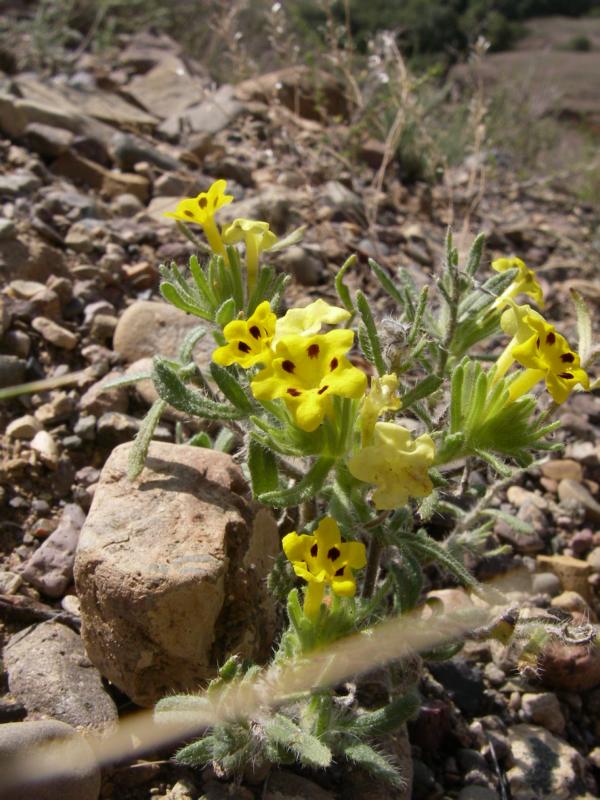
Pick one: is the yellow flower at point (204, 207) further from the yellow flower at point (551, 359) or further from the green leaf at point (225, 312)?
the yellow flower at point (551, 359)

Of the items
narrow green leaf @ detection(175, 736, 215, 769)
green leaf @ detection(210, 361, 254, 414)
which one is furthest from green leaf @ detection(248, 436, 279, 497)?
narrow green leaf @ detection(175, 736, 215, 769)

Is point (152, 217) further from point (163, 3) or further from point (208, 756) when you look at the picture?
point (163, 3)

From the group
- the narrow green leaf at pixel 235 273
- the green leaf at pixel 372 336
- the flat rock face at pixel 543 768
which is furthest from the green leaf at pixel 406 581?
the narrow green leaf at pixel 235 273

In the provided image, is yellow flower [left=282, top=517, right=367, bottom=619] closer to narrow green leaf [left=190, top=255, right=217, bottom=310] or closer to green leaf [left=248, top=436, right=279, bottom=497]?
green leaf [left=248, top=436, right=279, bottom=497]

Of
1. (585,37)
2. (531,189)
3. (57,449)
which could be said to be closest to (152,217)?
(57,449)

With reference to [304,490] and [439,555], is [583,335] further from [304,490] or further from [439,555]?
[304,490]
